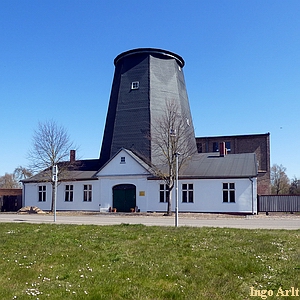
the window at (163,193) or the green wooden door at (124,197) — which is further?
the green wooden door at (124,197)

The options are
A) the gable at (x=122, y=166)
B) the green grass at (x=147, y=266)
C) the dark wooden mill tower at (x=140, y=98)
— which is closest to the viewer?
the green grass at (x=147, y=266)

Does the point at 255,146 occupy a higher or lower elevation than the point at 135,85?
lower

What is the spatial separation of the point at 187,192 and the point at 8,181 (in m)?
54.7

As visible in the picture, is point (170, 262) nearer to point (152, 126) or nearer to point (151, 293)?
point (151, 293)

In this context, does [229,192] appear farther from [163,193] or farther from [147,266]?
[147,266]

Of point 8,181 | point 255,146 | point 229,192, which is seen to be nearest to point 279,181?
point 255,146

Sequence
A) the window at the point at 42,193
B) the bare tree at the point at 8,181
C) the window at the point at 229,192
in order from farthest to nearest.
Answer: the bare tree at the point at 8,181 → the window at the point at 42,193 → the window at the point at 229,192

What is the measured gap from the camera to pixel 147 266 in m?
8.20

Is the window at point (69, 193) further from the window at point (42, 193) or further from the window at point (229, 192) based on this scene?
the window at point (229, 192)

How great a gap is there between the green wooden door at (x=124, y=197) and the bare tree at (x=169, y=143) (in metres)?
2.96

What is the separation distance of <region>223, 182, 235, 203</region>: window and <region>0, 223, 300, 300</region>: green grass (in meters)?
18.8

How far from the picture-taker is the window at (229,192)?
30.5m

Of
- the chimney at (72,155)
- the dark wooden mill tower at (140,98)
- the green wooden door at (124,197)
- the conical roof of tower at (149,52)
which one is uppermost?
the conical roof of tower at (149,52)

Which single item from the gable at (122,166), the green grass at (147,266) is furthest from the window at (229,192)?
the green grass at (147,266)
